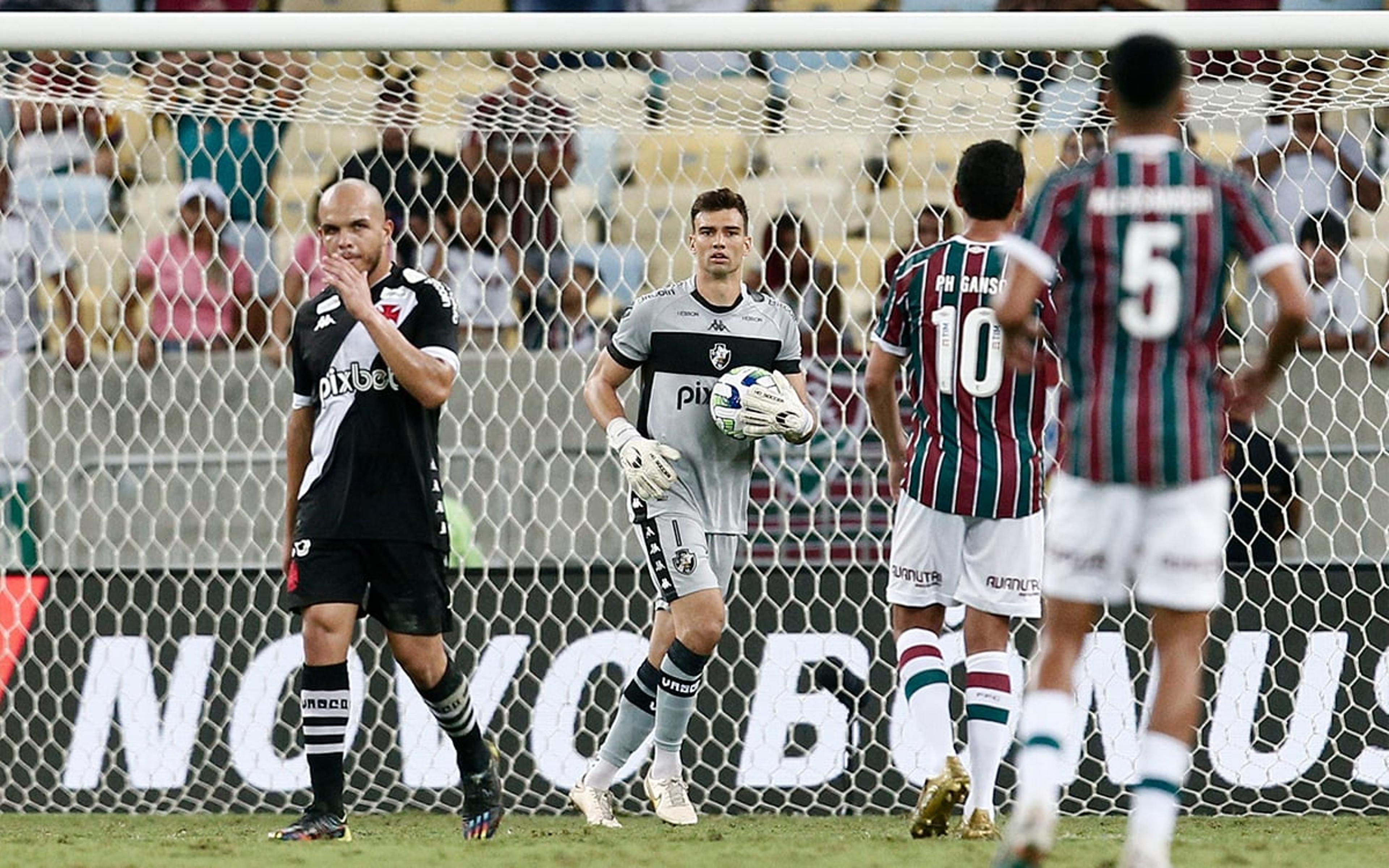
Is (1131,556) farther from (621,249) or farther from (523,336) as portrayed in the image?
(621,249)

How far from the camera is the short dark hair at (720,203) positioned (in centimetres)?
522

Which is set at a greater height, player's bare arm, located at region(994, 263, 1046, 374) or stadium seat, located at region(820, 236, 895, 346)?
stadium seat, located at region(820, 236, 895, 346)

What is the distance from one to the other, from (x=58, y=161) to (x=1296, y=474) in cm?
524

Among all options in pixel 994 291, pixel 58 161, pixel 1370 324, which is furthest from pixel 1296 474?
pixel 58 161

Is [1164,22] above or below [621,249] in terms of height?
above

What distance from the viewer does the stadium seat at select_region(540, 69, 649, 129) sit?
22.7 ft

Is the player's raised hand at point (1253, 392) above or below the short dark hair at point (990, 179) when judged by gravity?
below

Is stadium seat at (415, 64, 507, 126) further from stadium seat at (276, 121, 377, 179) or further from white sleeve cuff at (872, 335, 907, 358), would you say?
white sleeve cuff at (872, 335, 907, 358)

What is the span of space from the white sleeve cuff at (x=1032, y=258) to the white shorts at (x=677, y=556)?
198 centimetres

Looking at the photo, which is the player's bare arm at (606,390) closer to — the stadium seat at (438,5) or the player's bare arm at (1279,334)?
the player's bare arm at (1279,334)

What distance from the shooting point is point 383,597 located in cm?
475

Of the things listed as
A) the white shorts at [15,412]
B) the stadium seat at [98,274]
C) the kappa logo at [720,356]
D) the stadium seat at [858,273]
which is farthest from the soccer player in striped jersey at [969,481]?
the stadium seat at [98,274]

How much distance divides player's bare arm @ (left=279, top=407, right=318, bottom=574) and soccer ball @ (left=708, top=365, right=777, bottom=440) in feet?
3.56

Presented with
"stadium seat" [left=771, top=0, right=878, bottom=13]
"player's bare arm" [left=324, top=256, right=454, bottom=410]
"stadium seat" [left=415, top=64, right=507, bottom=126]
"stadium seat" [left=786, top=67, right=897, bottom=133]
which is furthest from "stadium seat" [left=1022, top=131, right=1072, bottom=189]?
"player's bare arm" [left=324, top=256, right=454, bottom=410]
